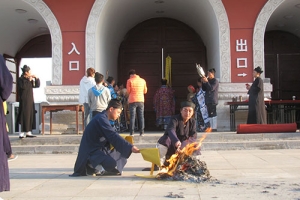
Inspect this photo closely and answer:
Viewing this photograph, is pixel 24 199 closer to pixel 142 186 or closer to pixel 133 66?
pixel 142 186

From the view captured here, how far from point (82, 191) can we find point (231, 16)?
790 centimetres

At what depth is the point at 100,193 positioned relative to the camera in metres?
4.05

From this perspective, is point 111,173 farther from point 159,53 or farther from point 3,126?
point 159,53

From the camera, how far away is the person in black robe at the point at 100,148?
4969mm

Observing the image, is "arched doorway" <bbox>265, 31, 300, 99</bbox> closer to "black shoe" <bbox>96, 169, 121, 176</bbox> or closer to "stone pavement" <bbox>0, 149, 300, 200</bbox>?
"stone pavement" <bbox>0, 149, 300, 200</bbox>

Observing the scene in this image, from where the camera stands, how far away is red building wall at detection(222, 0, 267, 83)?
35.0 feet

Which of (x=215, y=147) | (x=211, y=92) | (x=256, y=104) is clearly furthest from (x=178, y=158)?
(x=211, y=92)

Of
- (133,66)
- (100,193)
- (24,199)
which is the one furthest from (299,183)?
(133,66)

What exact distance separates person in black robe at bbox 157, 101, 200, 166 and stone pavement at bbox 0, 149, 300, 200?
0.46m

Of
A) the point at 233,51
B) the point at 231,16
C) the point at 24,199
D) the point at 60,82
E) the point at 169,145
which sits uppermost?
the point at 231,16

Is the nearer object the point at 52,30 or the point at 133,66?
the point at 52,30

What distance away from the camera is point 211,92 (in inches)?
385

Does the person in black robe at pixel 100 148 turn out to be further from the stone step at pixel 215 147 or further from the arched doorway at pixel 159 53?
the arched doorway at pixel 159 53

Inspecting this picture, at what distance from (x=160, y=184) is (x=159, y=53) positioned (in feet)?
33.1
